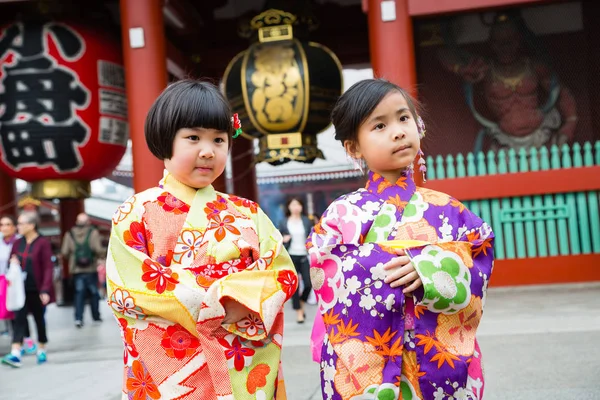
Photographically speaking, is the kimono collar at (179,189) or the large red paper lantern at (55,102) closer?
the kimono collar at (179,189)

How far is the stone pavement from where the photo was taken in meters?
3.91

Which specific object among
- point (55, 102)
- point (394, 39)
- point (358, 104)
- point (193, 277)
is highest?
point (394, 39)

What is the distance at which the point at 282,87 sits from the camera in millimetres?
7828

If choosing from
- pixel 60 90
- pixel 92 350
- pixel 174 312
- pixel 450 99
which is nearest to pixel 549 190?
pixel 450 99

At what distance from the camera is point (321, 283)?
2320 millimetres

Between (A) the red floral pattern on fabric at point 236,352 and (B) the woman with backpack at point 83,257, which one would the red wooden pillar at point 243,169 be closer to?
(B) the woman with backpack at point 83,257

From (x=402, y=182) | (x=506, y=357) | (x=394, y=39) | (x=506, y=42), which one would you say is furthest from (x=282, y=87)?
(x=402, y=182)

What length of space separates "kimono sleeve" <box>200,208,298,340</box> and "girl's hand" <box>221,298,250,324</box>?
2cm

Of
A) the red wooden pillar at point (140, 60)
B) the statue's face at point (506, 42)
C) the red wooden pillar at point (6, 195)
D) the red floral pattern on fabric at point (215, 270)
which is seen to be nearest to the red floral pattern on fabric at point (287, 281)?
the red floral pattern on fabric at point (215, 270)

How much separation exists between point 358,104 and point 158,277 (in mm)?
857

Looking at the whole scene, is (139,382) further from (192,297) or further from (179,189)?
(179,189)

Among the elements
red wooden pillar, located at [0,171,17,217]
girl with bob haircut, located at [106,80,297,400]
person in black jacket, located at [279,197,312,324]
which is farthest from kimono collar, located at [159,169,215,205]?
red wooden pillar, located at [0,171,17,217]

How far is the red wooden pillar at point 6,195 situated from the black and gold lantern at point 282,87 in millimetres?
4471

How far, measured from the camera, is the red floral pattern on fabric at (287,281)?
7.51ft
